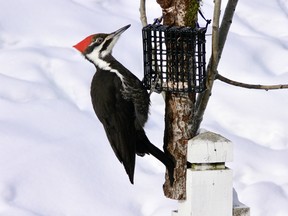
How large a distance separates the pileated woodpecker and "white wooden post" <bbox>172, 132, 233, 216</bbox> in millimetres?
369

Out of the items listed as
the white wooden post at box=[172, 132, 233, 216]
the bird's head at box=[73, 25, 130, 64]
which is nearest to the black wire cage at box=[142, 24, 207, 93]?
the white wooden post at box=[172, 132, 233, 216]

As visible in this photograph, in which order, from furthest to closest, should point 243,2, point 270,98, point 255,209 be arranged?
1. point 243,2
2. point 270,98
3. point 255,209

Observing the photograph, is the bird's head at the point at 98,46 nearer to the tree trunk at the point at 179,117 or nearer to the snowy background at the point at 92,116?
the tree trunk at the point at 179,117

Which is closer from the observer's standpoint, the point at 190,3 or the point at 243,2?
the point at 190,3

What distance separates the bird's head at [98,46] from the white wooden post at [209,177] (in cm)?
93

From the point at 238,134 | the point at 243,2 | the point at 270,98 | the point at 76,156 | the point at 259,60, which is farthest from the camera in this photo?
the point at 243,2

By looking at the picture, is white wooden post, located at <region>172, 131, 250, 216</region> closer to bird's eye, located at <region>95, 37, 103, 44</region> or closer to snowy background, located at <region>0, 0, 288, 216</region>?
bird's eye, located at <region>95, 37, 103, 44</region>

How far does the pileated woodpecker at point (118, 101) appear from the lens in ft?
11.6

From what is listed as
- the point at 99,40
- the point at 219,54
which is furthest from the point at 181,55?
the point at 99,40

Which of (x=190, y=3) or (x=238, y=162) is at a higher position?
(x=190, y=3)

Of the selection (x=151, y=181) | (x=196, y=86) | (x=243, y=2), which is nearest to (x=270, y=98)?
(x=151, y=181)

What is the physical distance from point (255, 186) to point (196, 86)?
182 centimetres

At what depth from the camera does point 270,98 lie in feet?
19.9

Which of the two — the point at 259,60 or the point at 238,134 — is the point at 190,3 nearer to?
the point at 238,134
